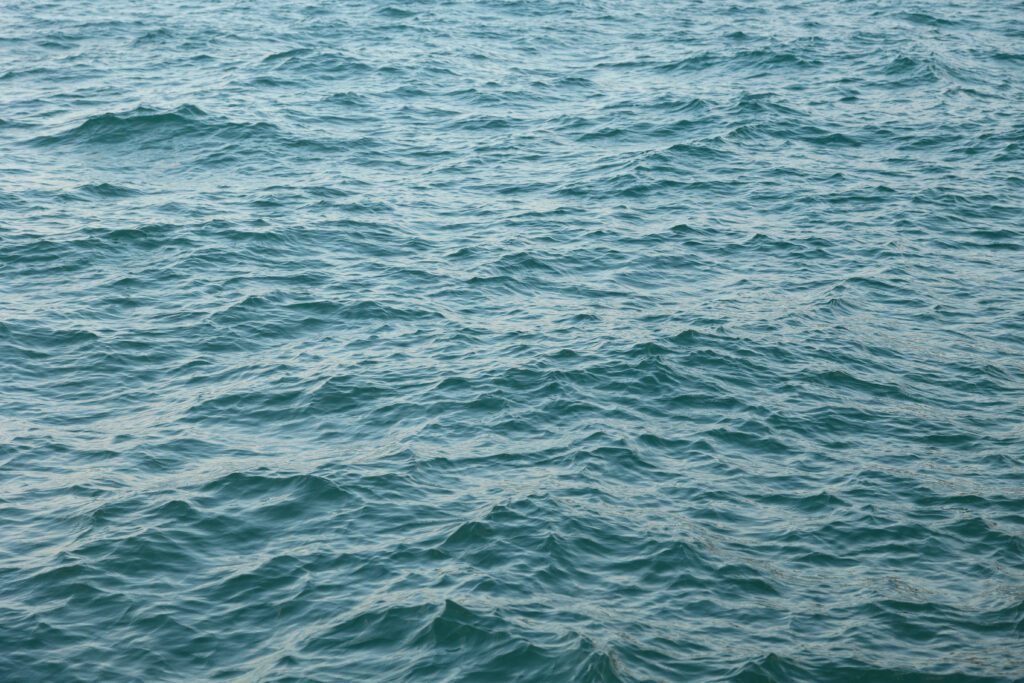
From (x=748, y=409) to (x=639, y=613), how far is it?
899 centimetres

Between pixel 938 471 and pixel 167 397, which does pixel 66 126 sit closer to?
pixel 167 397

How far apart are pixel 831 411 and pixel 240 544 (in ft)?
51.2

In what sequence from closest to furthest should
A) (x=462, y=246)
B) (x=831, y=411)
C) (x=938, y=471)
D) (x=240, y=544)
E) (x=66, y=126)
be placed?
(x=240, y=544) < (x=938, y=471) < (x=831, y=411) < (x=462, y=246) < (x=66, y=126)

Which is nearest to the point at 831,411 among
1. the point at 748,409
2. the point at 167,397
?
the point at 748,409

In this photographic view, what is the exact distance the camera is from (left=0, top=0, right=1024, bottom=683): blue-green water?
22.5 meters

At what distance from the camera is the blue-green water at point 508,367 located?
22.5 meters

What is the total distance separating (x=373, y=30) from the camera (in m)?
63.7

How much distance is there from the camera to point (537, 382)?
102ft

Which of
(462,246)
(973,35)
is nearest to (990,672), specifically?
(462,246)

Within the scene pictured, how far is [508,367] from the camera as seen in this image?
31656mm

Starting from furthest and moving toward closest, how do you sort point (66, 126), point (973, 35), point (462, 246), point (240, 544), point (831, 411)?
point (973, 35), point (66, 126), point (462, 246), point (831, 411), point (240, 544)

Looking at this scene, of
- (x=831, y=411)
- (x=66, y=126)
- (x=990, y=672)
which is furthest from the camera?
(x=66, y=126)

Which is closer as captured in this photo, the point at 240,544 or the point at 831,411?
the point at 240,544

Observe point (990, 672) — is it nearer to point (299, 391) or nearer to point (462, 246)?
point (299, 391)
